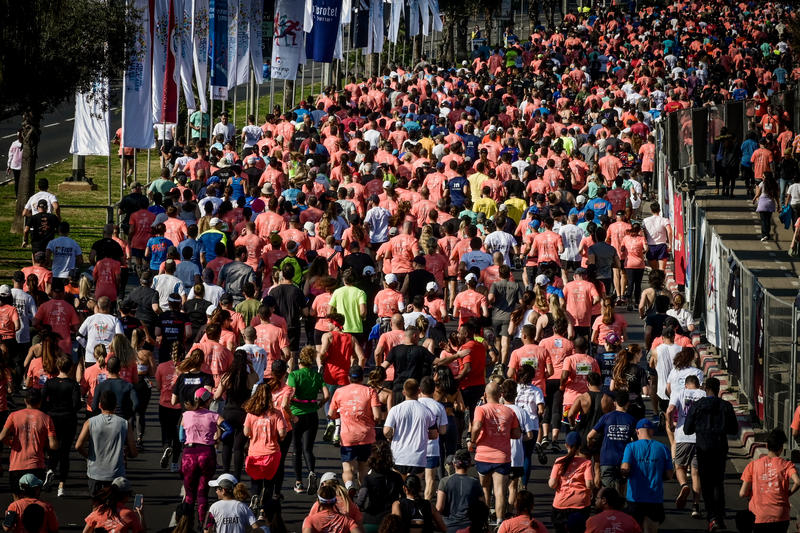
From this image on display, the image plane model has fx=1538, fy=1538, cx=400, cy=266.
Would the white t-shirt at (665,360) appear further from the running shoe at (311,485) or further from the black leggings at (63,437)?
the black leggings at (63,437)

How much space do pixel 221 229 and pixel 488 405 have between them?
7.89m

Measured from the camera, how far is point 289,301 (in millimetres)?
18391

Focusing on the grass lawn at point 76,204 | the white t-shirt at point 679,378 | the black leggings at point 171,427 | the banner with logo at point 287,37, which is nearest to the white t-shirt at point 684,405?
the white t-shirt at point 679,378

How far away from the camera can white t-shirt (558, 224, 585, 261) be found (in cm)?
2227

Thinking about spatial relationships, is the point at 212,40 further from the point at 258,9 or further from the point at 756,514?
the point at 756,514

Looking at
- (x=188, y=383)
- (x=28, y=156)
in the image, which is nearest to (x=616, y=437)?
(x=188, y=383)

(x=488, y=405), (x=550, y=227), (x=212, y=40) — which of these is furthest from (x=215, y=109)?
(x=488, y=405)

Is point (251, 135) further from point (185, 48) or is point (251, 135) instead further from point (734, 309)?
point (734, 309)

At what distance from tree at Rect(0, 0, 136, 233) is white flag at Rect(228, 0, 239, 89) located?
189 inches

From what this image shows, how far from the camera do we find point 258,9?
34625 millimetres

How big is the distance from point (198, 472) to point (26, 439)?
157 cm

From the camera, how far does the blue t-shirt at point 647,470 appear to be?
1318 centimetres

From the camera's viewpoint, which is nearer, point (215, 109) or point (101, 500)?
point (101, 500)

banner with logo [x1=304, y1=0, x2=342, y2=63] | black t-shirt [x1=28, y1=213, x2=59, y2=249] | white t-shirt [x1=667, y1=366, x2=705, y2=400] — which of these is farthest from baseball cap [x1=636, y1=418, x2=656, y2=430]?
banner with logo [x1=304, y1=0, x2=342, y2=63]
